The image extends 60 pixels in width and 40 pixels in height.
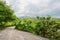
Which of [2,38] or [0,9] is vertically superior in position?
[0,9]

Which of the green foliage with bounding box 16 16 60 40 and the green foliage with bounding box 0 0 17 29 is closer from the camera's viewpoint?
the green foliage with bounding box 16 16 60 40

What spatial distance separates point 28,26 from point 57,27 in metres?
3.36

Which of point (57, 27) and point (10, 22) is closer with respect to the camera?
point (57, 27)

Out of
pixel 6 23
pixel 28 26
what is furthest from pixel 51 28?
→ pixel 6 23

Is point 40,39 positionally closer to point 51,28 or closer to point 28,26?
point 51,28

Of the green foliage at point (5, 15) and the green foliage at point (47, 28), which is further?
the green foliage at point (5, 15)

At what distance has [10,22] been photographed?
19172mm

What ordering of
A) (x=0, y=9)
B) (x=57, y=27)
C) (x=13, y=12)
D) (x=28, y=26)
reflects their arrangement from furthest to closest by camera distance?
(x=13, y=12)
(x=0, y=9)
(x=28, y=26)
(x=57, y=27)

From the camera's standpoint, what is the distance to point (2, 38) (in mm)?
11805

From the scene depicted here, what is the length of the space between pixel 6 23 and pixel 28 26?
443 cm

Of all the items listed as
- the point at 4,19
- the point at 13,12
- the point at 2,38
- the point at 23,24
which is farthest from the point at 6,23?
the point at 2,38

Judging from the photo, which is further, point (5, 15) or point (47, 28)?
point (5, 15)

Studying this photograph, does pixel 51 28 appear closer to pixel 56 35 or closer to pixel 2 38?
pixel 56 35

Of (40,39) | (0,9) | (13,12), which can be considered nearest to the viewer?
(40,39)
